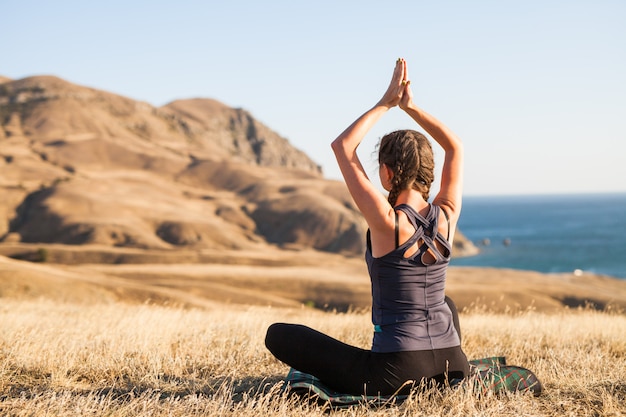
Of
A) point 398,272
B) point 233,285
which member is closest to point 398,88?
point 398,272

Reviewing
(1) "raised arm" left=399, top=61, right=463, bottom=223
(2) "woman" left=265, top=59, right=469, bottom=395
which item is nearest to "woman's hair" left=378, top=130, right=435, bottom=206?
(2) "woman" left=265, top=59, right=469, bottom=395

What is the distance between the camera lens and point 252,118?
A: 18388cm

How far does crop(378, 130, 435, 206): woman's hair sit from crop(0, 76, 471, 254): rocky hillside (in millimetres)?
67607

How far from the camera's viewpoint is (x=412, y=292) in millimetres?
4086

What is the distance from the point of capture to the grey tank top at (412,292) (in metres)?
4.06

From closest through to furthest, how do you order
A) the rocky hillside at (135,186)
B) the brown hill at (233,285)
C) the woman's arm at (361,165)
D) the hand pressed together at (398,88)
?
the woman's arm at (361,165), the hand pressed together at (398,88), the brown hill at (233,285), the rocky hillside at (135,186)

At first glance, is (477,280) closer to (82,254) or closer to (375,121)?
(82,254)

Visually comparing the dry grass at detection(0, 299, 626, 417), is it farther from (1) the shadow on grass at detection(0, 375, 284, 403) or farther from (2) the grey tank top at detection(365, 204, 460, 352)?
(2) the grey tank top at detection(365, 204, 460, 352)

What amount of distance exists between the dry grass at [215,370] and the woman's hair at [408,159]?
4.81 ft

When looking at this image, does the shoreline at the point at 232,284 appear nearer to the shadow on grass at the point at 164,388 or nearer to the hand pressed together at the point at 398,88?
the shadow on grass at the point at 164,388

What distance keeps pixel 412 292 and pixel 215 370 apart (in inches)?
110

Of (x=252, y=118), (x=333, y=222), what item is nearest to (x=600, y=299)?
(x=333, y=222)

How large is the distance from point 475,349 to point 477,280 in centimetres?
4435

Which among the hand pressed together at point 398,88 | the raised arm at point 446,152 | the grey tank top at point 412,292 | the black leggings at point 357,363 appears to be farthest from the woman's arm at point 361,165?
the black leggings at point 357,363
